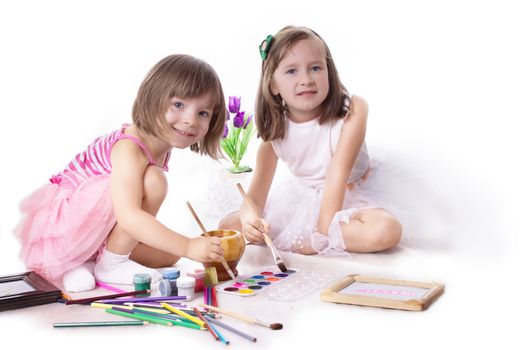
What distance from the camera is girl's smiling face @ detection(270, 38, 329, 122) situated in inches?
79.2

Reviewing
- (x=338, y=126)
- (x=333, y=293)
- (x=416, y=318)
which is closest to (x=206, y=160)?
(x=338, y=126)

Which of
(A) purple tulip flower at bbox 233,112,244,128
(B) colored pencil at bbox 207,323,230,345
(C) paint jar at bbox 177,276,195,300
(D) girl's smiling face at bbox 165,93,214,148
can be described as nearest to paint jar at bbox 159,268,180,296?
(C) paint jar at bbox 177,276,195,300

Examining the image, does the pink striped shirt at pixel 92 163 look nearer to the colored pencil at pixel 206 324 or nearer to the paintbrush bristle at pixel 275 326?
the colored pencil at pixel 206 324

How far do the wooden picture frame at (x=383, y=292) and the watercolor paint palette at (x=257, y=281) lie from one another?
0.16 metres

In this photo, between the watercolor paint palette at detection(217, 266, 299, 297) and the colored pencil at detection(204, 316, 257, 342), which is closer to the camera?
the colored pencil at detection(204, 316, 257, 342)

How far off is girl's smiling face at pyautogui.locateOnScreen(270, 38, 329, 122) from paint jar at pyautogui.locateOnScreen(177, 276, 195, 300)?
68cm

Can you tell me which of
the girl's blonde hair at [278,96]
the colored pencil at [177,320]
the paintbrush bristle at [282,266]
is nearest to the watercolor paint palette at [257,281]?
the paintbrush bristle at [282,266]

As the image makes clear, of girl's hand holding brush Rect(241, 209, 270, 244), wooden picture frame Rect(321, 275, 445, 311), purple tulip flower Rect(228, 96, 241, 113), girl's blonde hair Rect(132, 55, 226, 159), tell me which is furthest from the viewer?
purple tulip flower Rect(228, 96, 241, 113)

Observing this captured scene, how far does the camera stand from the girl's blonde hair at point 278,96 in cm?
203

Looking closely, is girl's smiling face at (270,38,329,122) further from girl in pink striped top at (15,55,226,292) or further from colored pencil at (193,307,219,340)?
colored pencil at (193,307,219,340)

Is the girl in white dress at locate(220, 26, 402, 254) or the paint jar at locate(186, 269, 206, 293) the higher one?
the girl in white dress at locate(220, 26, 402, 254)

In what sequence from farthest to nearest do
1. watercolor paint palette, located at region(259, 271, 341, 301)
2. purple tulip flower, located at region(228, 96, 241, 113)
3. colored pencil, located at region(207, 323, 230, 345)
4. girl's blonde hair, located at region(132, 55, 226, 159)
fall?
1. purple tulip flower, located at region(228, 96, 241, 113)
2. girl's blonde hair, located at region(132, 55, 226, 159)
3. watercolor paint palette, located at region(259, 271, 341, 301)
4. colored pencil, located at region(207, 323, 230, 345)

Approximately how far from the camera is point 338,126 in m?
2.11

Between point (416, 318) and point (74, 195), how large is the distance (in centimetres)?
91
